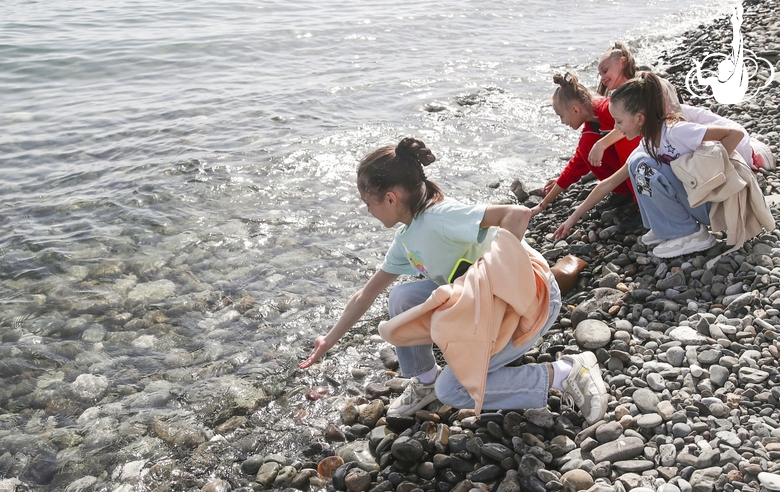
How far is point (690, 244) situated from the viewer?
14.5 ft

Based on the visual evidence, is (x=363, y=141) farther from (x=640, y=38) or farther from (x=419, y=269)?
(x=640, y=38)

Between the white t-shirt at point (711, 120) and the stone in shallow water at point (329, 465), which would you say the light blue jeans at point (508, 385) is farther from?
the white t-shirt at point (711, 120)

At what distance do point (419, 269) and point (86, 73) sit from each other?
10.8m

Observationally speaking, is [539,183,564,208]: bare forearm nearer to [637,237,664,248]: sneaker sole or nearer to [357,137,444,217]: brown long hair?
[637,237,664,248]: sneaker sole

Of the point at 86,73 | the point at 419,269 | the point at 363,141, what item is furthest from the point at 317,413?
the point at 86,73

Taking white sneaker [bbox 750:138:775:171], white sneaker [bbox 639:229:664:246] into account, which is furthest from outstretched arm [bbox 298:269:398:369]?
white sneaker [bbox 750:138:775:171]

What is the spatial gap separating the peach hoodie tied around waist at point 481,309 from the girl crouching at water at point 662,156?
5.84 ft

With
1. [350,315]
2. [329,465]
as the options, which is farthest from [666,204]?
[329,465]

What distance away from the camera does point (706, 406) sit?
3.08 metres

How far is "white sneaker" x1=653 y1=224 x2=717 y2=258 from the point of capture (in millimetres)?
4387

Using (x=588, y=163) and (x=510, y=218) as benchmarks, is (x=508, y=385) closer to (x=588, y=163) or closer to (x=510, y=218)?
(x=510, y=218)

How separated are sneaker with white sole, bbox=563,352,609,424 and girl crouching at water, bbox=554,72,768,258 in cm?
141

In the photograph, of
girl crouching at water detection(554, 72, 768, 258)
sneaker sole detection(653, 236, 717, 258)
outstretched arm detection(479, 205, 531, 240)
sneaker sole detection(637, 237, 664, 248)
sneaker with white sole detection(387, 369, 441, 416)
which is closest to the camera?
outstretched arm detection(479, 205, 531, 240)

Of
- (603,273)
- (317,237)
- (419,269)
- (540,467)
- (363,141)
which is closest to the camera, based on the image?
(540,467)
